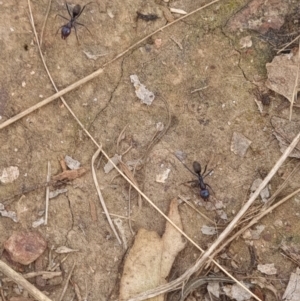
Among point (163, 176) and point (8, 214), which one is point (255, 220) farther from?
point (8, 214)

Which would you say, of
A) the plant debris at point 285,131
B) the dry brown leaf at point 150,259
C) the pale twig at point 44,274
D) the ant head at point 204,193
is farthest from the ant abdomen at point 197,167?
the pale twig at point 44,274

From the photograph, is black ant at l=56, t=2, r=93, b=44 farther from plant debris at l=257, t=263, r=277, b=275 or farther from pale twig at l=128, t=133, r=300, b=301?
plant debris at l=257, t=263, r=277, b=275

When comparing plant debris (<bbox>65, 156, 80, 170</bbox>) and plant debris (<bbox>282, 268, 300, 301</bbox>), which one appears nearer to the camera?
plant debris (<bbox>282, 268, 300, 301</bbox>)

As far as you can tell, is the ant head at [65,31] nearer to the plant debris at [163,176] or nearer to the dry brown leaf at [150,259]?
the plant debris at [163,176]

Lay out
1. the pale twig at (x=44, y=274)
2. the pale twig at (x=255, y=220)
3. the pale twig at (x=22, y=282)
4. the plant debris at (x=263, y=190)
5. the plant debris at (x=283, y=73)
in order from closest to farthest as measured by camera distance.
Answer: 1. the pale twig at (x=22, y=282)
2. the pale twig at (x=44, y=274)
3. the pale twig at (x=255, y=220)
4. the plant debris at (x=263, y=190)
5. the plant debris at (x=283, y=73)

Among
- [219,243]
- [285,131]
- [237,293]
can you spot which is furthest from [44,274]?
[285,131]

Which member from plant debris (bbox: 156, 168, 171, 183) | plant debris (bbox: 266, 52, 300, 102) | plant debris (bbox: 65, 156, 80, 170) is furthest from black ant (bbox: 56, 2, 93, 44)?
plant debris (bbox: 266, 52, 300, 102)

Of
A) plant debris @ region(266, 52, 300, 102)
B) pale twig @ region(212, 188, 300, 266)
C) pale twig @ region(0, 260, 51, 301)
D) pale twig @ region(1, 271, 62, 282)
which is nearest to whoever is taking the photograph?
pale twig @ region(0, 260, 51, 301)
